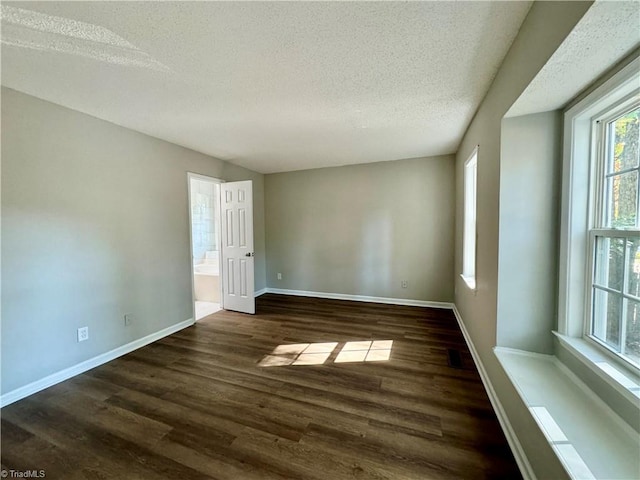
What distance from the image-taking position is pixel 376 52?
156 centimetres

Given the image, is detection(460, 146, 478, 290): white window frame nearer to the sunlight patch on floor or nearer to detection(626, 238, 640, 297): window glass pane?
the sunlight patch on floor

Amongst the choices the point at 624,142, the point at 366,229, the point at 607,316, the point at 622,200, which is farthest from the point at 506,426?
the point at 366,229

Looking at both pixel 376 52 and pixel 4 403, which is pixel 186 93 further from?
pixel 4 403

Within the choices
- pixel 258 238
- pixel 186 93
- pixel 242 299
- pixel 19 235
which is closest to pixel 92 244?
pixel 19 235

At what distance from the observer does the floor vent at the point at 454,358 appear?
7.85ft

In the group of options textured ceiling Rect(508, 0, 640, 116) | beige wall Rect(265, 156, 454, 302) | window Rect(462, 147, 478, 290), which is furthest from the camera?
beige wall Rect(265, 156, 454, 302)

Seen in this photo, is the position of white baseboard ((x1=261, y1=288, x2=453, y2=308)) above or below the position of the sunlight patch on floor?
above

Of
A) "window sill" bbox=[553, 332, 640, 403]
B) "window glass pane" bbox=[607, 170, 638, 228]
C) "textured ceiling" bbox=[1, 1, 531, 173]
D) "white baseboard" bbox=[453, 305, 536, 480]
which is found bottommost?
"white baseboard" bbox=[453, 305, 536, 480]

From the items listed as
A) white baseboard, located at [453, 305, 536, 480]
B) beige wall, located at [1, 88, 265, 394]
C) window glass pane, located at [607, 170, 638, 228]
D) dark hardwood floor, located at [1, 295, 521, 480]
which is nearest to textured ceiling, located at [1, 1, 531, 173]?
beige wall, located at [1, 88, 265, 394]

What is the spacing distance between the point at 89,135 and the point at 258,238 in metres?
2.97

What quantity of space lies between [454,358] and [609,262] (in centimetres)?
162

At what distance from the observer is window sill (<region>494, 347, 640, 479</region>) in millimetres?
945

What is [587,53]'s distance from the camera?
3.57ft

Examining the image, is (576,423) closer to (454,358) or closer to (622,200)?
(622,200)
